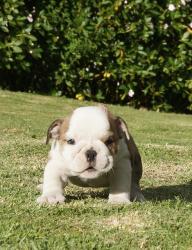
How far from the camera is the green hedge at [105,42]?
13062 mm

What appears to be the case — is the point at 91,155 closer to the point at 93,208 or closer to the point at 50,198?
the point at 93,208

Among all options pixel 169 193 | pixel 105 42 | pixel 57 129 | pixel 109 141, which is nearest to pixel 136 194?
pixel 169 193

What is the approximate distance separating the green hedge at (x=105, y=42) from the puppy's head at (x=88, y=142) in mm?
7815

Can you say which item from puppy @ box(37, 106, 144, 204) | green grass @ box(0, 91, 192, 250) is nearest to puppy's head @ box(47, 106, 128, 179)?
puppy @ box(37, 106, 144, 204)

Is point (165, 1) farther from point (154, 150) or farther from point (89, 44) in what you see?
point (154, 150)

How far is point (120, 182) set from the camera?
5426 millimetres

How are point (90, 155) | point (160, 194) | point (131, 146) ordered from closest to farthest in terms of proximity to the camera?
point (90, 155)
point (131, 146)
point (160, 194)

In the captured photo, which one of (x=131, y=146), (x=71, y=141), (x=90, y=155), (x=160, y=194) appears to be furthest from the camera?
(x=160, y=194)

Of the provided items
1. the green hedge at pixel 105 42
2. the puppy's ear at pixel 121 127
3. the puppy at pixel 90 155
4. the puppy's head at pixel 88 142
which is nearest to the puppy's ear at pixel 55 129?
the puppy at pixel 90 155

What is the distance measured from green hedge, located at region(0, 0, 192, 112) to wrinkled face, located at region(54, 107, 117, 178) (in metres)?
7.86

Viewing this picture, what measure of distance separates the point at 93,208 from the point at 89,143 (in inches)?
17.8

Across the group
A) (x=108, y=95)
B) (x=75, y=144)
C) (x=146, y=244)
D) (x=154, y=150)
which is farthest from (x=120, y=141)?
(x=108, y=95)

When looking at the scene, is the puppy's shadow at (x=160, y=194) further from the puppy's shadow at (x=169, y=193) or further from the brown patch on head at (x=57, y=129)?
the brown patch on head at (x=57, y=129)

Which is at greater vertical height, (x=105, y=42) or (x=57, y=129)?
(x=105, y=42)
